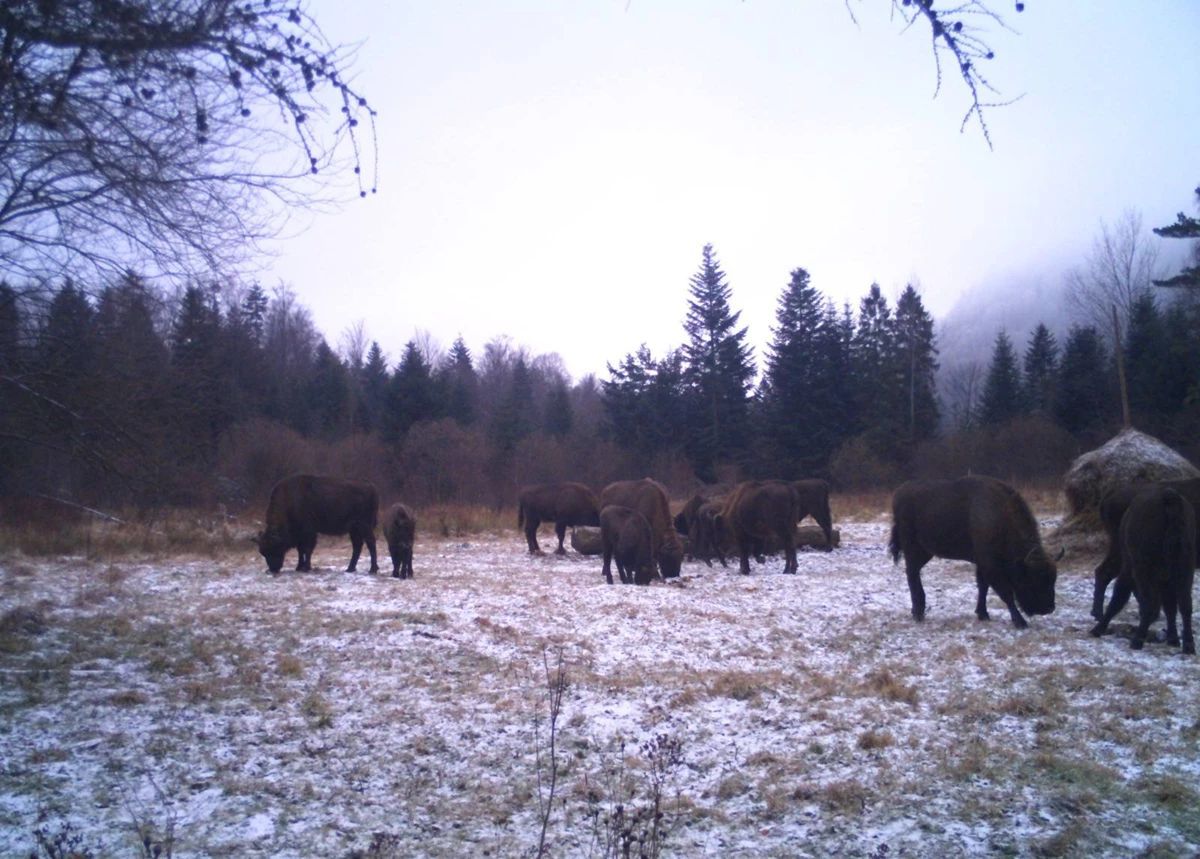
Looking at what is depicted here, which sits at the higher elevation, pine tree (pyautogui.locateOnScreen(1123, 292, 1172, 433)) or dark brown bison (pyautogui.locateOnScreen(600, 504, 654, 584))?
pine tree (pyautogui.locateOnScreen(1123, 292, 1172, 433))

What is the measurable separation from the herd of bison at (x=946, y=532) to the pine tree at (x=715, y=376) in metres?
32.4

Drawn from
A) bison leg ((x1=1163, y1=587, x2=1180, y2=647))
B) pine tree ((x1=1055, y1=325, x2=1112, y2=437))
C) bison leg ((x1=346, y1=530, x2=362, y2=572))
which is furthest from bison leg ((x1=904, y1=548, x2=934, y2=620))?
pine tree ((x1=1055, y1=325, x2=1112, y2=437))

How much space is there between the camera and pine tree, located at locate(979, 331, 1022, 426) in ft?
185

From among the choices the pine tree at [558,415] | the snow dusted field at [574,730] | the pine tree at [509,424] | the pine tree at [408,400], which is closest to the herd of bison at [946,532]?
the snow dusted field at [574,730]

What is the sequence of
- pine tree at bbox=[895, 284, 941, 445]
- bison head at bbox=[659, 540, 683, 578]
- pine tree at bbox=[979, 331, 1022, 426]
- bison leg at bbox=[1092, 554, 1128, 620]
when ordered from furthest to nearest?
pine tree at bbox=[979, 331, 1022, 426] → pine tree at bbox=[895, 284, 941, 445] → bison head at bbox=[659, 540, 683, 578] → bison leg at bbox=[1092, 554, 1128, 620]

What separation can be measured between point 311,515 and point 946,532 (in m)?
11.6

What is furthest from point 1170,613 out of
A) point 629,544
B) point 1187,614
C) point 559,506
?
point 559,506

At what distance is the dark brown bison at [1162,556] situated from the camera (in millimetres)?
9906

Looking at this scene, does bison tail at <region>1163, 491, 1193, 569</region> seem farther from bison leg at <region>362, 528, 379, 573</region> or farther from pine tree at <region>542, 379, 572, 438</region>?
pine tree at <region>542, 379, 572, 438</region>

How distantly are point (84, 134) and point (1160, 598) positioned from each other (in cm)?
1179

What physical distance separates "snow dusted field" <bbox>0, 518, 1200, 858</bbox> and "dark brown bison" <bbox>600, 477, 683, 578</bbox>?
6287 millimetres

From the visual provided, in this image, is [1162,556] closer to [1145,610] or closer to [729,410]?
[1145,610]

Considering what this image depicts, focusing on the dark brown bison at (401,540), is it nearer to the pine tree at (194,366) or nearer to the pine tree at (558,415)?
the pine tree at (194,366)

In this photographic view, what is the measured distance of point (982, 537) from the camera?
11766 mm
